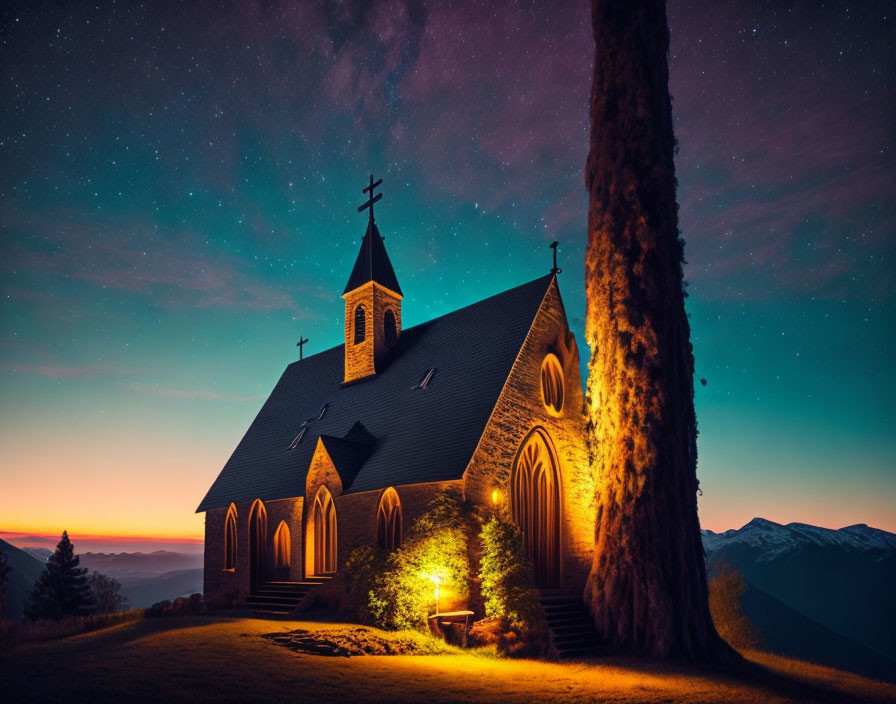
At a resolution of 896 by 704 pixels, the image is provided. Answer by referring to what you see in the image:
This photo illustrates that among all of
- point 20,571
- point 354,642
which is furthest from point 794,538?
point 20,571

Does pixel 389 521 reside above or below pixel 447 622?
above

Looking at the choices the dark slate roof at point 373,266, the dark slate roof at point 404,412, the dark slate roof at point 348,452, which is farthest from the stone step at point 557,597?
the dark slate roof at point 373,266

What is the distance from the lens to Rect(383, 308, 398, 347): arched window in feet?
95.2

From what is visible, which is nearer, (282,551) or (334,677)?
(334,677)

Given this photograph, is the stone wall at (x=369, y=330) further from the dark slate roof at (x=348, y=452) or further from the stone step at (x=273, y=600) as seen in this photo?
the stone step at (x=273, y=600)

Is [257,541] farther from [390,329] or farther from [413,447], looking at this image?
[390,329]

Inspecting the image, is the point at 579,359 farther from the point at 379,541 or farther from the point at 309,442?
the point at 309,442

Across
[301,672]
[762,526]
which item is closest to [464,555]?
[301,672]

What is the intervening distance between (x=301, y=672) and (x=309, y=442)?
53.2 ft

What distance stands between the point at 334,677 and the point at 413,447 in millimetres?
9984

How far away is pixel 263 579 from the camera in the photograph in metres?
26.5

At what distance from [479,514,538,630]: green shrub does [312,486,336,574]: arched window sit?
716cm

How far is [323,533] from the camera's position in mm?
24031

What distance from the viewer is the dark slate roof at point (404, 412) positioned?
2070cm
